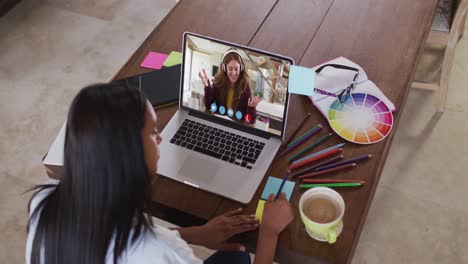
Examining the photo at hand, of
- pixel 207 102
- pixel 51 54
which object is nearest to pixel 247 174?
pixel 207 102

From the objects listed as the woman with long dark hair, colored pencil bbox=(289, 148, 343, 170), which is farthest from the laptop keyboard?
the woman with long dark hair

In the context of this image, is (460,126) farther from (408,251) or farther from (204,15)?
(204,15)

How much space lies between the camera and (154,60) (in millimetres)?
1609

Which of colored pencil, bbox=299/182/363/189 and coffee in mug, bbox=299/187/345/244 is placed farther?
colored pencil, bbox=299/182/363/189

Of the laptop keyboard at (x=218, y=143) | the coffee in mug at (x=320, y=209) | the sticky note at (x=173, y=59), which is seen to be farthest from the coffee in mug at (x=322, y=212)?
the sticky note at (x=173, y=59)

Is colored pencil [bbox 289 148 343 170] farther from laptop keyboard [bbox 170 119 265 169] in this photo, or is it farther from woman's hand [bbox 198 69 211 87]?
woman's hand [bbox 198 69 211 87]

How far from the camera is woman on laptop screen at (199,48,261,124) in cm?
133

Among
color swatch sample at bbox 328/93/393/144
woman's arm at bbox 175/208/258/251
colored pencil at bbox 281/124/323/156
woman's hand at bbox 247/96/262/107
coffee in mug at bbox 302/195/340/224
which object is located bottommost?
woman's arm at bbox 175/208/258/251

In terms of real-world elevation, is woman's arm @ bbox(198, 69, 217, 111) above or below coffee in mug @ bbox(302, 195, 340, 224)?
above

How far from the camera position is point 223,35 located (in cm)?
167

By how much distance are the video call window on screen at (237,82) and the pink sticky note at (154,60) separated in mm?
227

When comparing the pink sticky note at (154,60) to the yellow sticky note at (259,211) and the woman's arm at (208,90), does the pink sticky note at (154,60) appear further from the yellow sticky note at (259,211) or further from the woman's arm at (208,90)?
the yellow sticky note at (259,211)

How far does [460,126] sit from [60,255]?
1.96 metres

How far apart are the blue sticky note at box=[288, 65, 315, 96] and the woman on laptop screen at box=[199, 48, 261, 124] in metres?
0.12
